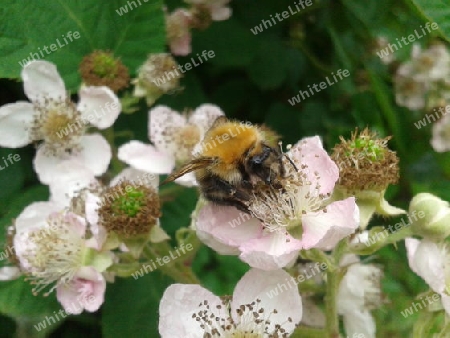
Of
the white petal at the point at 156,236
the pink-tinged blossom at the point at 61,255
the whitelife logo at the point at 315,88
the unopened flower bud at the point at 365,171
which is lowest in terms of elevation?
the unopened flower bud at the point at 365,171

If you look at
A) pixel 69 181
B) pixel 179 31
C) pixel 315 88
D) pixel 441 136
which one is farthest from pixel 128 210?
pixel 441 136

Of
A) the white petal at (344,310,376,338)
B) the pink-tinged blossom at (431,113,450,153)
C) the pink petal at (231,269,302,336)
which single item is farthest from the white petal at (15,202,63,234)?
the pink-tinged blossom at (431,113,450,153)

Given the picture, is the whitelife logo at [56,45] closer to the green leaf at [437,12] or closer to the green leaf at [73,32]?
the green leaf at [73,32]

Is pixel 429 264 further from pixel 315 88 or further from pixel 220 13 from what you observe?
pixel 220 13

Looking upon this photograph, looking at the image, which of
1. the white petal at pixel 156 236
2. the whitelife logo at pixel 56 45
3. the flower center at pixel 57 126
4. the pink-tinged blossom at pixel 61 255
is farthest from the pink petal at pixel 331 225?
the whitelife logo at pixel 56 45

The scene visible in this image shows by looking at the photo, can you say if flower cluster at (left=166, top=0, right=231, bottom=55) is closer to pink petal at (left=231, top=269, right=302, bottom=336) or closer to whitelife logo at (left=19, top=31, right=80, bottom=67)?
whitelife logo at (left=19, top=31, right=80, bottom=67)

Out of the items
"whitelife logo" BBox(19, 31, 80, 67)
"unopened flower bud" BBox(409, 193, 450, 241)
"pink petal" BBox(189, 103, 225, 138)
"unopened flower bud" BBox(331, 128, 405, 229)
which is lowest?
"unopened flower bud" BBox(409, 193, 450, 241)
